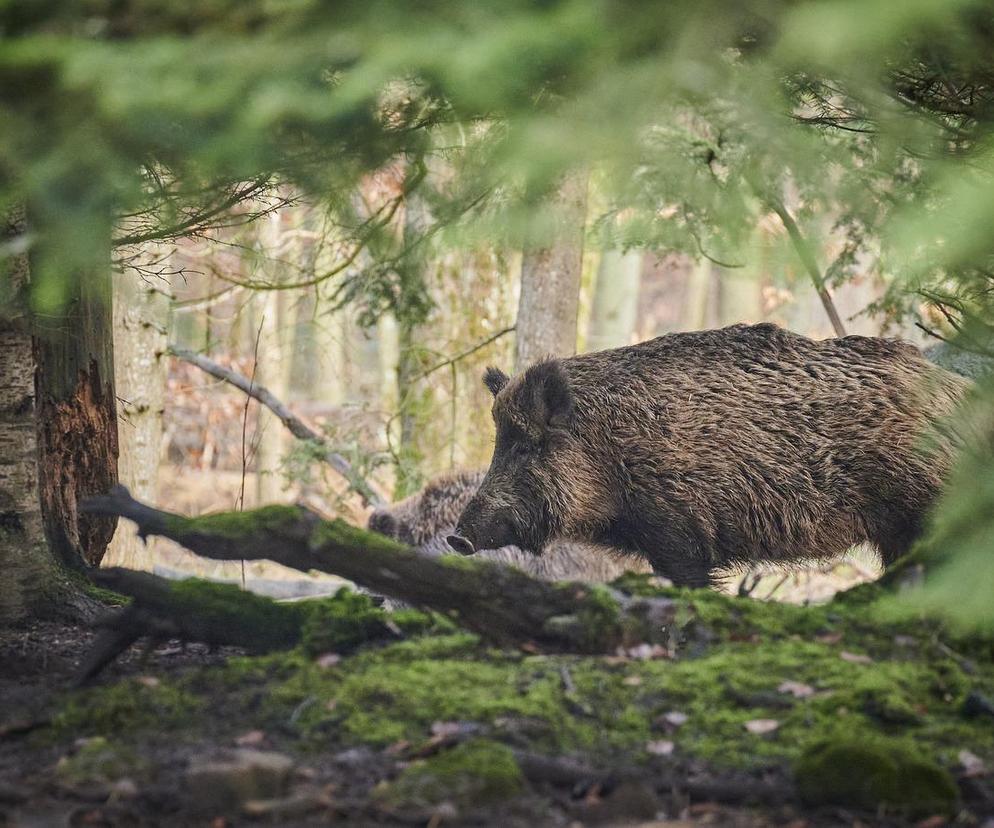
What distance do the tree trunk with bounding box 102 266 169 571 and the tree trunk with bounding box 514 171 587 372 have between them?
3.09 meters

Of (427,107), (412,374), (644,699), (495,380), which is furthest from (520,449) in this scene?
(412,374)

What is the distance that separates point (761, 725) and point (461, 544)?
2909mm

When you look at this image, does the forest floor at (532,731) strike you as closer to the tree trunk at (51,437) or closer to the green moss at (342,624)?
the green moss at (342,624)

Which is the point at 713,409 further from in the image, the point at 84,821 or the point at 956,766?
the point at 84,821

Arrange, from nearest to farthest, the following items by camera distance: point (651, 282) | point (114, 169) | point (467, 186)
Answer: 1. point (114, 169)
2. point (467, 186)
3. point (651, 282)

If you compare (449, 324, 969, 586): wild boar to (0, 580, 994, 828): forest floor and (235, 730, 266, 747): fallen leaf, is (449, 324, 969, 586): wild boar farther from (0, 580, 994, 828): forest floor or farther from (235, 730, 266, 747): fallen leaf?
(235, 730, 266, 747): fallen leaf

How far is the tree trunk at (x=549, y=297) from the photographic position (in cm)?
977

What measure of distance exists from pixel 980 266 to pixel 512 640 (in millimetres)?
2339

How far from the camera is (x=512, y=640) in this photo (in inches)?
173

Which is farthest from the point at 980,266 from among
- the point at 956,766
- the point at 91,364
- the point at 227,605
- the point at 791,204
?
the point at 791,204

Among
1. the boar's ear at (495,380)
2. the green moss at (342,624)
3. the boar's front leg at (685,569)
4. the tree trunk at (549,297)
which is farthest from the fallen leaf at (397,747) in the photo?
the tree trunk at (549,297)

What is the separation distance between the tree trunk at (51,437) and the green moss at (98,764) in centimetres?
199

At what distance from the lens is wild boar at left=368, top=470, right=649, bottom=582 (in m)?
8.54

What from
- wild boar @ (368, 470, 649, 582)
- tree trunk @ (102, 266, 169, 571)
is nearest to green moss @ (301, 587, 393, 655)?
wild boar @ (368, 470, 649, 582)
